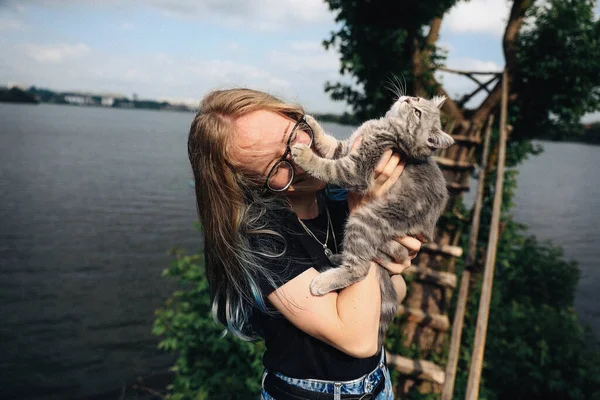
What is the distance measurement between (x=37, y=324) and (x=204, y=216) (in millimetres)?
11671

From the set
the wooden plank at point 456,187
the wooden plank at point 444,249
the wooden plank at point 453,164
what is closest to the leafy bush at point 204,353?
the wooden plank at point 444,249

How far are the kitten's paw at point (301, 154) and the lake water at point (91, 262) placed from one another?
1.35 metres

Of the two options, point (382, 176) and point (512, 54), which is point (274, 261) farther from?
point (512, 54)

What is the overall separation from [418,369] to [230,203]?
387cm

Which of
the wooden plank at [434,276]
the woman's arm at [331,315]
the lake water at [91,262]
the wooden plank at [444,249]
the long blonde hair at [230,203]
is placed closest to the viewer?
the woman's arm at [331,315]

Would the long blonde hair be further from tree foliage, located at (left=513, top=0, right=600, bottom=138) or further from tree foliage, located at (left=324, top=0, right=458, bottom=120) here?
tree foliage, located at (left=513, top=0, right=600, bottom=138)

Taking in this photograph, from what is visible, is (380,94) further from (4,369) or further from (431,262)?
(4,369)

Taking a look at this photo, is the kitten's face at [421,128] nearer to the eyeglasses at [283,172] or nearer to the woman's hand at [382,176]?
the woman's hand at [382,176]

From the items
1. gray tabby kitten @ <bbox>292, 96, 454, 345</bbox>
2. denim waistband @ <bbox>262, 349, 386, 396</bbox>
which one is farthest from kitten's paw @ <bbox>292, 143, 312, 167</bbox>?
denim waistband @ <bbox>262, 349, 386, 396</bbox>

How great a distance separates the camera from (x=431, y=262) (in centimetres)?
567

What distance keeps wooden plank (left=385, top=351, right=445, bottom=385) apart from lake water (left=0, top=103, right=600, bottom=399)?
3.04 metres

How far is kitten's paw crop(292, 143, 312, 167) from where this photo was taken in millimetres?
1979

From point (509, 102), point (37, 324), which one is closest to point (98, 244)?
point (37, 324)

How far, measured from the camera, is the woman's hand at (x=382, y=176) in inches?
91.2
